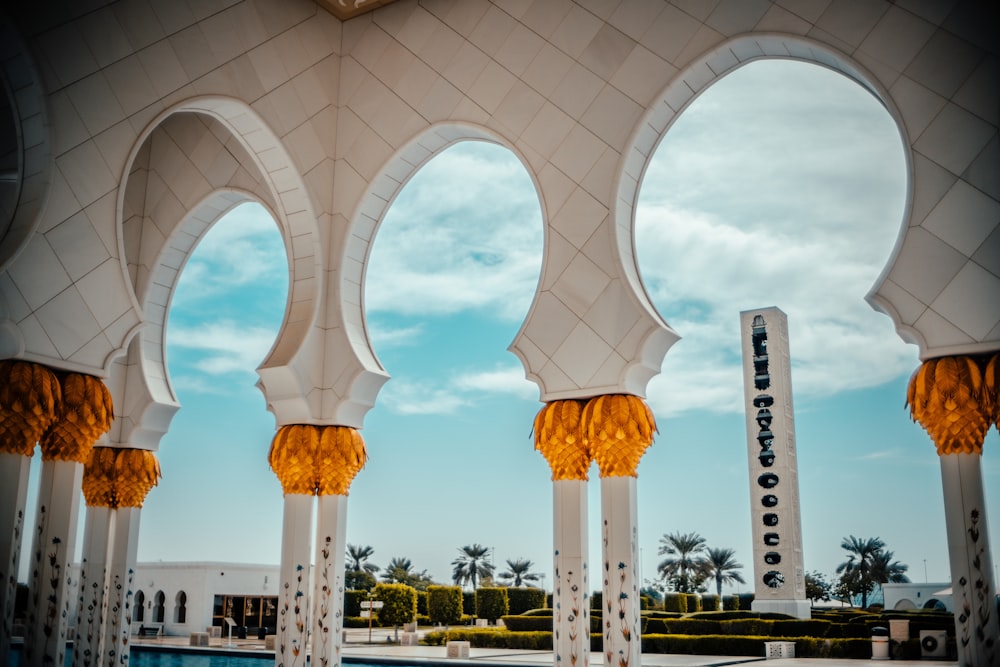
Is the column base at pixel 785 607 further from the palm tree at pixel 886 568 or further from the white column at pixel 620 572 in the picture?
the palm tree at pixel 886 568

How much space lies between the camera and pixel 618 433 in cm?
623

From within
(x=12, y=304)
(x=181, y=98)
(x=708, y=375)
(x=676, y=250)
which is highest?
(x=676, y=250)

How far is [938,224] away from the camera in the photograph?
537cm

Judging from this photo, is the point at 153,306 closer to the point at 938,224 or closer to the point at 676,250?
the point at 938,224

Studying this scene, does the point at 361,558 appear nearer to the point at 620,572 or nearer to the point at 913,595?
the point at 913,595

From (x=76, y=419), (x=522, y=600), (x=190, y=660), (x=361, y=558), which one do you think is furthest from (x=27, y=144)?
(x=361, y=558)

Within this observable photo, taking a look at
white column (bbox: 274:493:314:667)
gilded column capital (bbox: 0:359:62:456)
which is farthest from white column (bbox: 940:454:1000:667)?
gilded column capital (bbox: 0:359:62:456)

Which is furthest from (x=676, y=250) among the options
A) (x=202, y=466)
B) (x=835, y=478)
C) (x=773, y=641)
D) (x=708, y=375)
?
(x=773, y=641)

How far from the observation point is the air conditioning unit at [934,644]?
15.4 meters

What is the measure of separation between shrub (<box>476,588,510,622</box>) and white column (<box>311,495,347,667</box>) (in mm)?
20589

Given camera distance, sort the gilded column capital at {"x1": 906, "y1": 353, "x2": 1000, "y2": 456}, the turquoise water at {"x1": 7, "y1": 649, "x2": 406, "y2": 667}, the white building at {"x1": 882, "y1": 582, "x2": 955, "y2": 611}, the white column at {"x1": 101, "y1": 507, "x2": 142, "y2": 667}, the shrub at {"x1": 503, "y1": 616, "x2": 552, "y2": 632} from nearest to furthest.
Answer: the gilded column capital at {"x1": 906, "y1": 353, "x2": 1000, "y2": 456}, the white column at {"x1": 101, "y1": 507, "x2": 142, "y2": 667}, the turquoise water at {"x1": 7, "y1": 649, "x2": 406, "y2": 667}, the shrub at {"x1": 503, "y1": 616, "x2": 552, "y2": 632}, the white building at {"x1": 882, "y1": 582, "x2": 955, "y2": 611}

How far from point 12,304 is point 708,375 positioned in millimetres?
41373

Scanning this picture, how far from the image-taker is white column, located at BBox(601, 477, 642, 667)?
19.7 ft

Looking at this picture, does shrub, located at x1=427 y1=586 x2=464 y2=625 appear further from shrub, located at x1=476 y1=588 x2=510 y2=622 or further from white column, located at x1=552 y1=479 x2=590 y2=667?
white column, located at x1=552 y1=479 x2=590 y2=667
